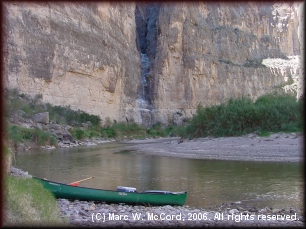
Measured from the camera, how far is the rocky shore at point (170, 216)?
4.79 meters

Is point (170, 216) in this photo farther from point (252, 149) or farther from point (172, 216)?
point (252, 149)

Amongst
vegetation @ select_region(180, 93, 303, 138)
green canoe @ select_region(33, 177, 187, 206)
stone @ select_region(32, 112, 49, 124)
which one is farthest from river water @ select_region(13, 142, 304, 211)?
stone @ select_region(32, 112, 49, 124)

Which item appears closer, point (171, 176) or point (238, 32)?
point (171, 176)

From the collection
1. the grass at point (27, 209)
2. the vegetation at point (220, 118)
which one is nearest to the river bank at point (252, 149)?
the vegetation at point (220, 118)

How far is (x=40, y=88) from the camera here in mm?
29859

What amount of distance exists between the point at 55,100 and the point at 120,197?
26517 mm

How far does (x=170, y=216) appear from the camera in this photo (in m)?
5.27

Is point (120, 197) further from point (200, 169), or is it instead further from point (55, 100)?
point (55, 100)

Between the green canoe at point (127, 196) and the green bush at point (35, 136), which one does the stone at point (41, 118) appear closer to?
the green bush at point (35, 136)

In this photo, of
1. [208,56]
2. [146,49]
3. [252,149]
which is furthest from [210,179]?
[146,49]

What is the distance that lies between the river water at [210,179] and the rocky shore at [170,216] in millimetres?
818

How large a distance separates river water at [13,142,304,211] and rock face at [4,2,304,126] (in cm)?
1354

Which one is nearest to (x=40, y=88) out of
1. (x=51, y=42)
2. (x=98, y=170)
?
(x=51, y=42)

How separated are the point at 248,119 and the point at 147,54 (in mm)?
32284
